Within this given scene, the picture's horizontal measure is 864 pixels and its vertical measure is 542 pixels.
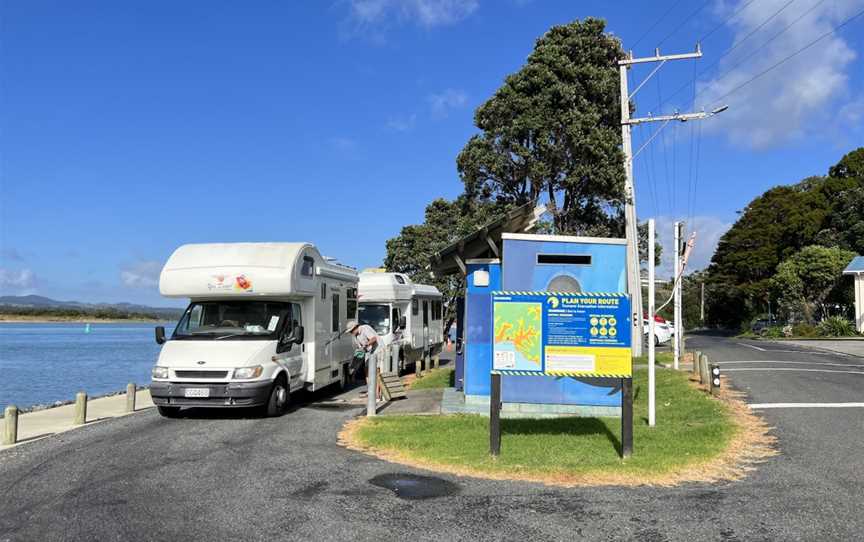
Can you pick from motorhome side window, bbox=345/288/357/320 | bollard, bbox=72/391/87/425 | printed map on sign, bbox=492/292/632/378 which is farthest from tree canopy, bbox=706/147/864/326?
bollard, bbox=72/391/87/425

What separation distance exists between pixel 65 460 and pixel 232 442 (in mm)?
2056


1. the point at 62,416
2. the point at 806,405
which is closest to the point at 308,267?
the point at 62,416

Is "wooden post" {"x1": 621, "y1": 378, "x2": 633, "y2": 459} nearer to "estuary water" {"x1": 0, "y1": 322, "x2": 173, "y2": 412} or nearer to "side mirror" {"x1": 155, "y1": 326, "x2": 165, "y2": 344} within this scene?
"side mirror" {"x1": 155, "y1": 326, "x2": 165, "y2": 344}

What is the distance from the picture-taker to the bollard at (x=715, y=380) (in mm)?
13180

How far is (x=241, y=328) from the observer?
1225 cm

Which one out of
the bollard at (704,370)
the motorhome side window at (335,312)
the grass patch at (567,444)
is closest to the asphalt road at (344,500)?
the grass patch at (567,444)

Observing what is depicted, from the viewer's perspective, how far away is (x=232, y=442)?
9703 mm

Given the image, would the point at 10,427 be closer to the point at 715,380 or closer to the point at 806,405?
the point at 715,380

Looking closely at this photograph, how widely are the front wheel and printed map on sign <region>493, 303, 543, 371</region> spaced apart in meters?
4.68

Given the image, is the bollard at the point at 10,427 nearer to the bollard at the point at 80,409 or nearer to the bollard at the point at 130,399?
the bollard at the point at 80,409

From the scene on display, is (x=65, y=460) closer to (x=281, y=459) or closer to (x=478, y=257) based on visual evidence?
(x=281, y=459)

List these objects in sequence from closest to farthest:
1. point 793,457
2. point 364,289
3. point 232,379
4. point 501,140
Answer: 1. point 793,457
2. point 232,379
3. point 364,289
4. point 501,140

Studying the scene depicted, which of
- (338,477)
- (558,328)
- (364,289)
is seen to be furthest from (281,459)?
(364,289)

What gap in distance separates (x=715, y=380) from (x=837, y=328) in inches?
1213
